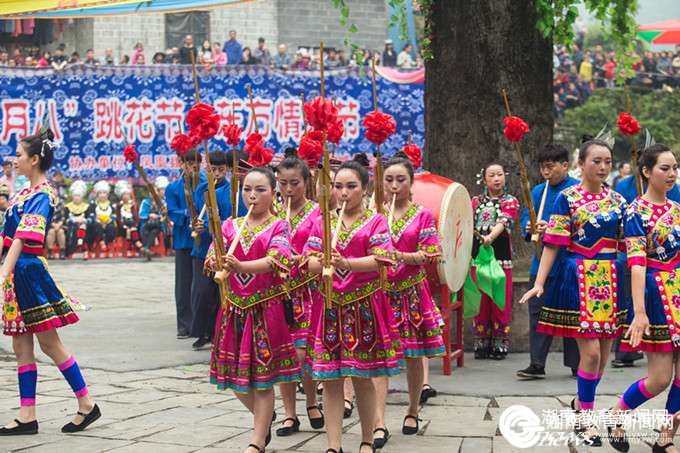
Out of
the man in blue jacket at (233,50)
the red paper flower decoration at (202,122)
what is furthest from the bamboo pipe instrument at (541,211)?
the man in blue jacket at (233,50)

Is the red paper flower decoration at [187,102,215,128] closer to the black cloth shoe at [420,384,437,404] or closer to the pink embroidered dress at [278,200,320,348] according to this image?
the pink embroidered dress at [278,200,320,348]

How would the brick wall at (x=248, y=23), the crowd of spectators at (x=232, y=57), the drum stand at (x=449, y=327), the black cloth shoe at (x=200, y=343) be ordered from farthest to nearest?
the brick wall at (x=248, y=23)
the crowd of spectators at (x=232, y=57)
the black cloth shoe at (x=200, y=343)
the drum stand at (x=449, y=327)

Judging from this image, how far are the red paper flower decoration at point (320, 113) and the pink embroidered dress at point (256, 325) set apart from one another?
0.67m

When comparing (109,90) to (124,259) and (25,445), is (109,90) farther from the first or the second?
(25,445)

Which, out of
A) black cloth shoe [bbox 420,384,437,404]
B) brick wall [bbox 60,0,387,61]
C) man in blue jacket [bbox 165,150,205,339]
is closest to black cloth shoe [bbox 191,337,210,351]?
man in blue jacket [bbox 165,150,205,339]

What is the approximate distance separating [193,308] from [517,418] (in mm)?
4332

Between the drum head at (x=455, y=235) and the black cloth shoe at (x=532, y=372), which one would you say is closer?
the drum head at (x=455, y=235)

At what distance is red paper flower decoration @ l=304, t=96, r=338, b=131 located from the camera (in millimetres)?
5898

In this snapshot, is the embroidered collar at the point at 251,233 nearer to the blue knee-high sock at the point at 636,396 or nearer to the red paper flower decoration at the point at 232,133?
the red paper flower decoration at the point at 232,133

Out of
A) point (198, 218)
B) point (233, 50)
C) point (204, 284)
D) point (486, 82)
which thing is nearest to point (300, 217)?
point (198, 218)

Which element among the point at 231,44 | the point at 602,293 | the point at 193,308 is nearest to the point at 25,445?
the point at 602,293

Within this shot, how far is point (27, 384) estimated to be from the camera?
23.2 feet

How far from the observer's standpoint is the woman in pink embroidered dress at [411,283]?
706 cm

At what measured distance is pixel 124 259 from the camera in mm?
22047
